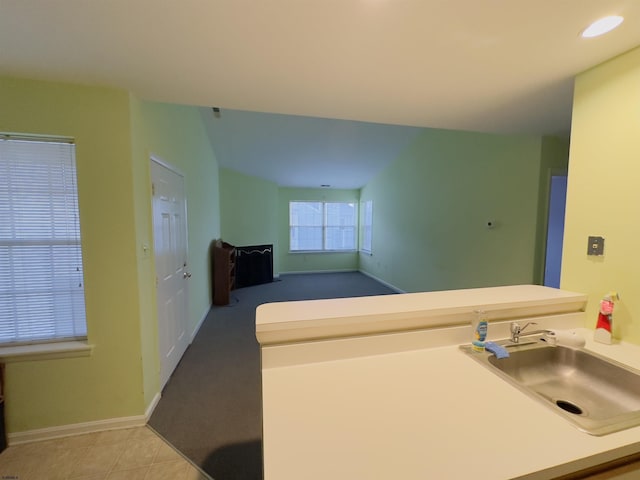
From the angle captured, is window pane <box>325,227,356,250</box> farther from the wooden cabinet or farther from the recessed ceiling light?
the recessed ceiling light

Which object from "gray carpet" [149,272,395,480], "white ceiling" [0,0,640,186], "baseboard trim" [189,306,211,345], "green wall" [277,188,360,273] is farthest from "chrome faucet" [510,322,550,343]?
"green wall" [277,188,360,273]

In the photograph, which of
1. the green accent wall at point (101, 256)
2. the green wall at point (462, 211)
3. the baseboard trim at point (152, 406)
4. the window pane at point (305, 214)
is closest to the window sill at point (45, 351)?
the green accent wall at point (101, 256)

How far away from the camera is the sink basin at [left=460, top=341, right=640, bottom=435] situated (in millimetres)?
1085

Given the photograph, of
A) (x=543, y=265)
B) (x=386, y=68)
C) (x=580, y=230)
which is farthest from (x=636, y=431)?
(x=543, y=265)

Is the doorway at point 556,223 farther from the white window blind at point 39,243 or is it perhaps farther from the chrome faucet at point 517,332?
the white window blind at point 39,243

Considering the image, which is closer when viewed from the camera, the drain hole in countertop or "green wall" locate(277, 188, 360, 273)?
the drain hole in countertop

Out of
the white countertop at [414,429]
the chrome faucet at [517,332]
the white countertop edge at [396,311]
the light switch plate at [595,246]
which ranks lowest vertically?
the white countertop at [414,429]

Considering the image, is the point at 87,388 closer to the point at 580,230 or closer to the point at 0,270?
the point at 0,270

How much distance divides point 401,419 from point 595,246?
152 cm

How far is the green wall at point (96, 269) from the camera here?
1.68m

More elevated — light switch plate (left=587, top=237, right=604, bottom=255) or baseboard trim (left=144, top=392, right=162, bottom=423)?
light switch plate (left=587, top=237, right=604, bottom=255)

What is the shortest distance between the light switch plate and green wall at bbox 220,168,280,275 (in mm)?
5642

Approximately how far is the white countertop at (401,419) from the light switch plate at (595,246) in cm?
54

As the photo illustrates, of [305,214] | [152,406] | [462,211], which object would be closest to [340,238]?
[305,214]
